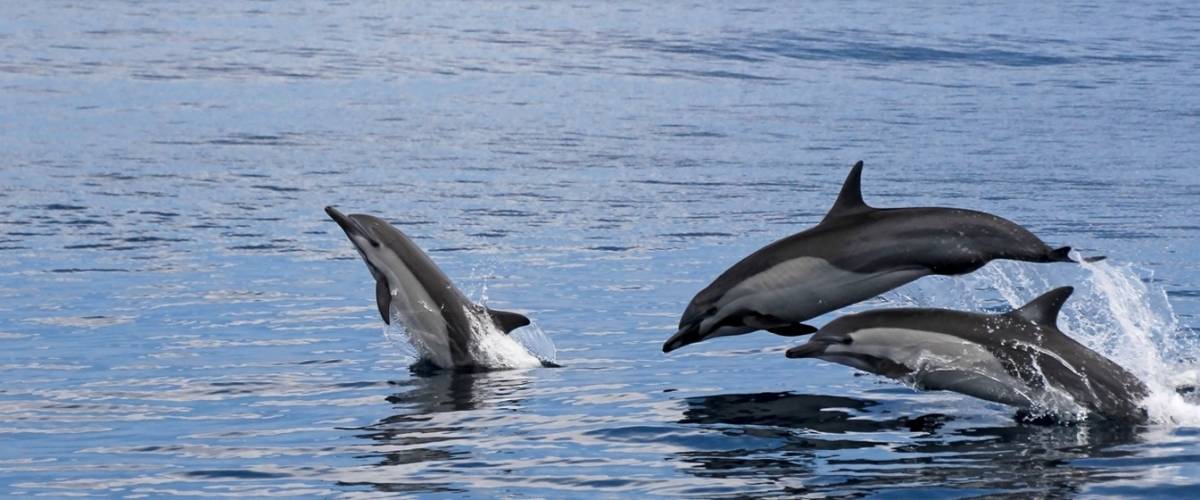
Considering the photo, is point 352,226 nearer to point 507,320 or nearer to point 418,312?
point 418,312

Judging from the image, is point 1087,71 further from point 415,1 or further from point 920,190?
point 415,1

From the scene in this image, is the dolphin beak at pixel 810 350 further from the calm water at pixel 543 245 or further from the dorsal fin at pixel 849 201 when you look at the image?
the dorsal fin at pixel 849 201

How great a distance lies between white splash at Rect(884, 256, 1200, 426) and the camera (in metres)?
9.57

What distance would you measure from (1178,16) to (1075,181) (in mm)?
36383

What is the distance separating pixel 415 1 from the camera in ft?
195

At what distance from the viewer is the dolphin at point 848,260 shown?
30.1ft

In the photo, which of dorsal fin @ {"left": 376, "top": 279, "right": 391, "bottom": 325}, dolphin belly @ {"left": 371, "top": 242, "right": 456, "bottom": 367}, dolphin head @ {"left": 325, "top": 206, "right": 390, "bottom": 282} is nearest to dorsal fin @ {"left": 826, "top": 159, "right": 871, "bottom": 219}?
dolphin belly @ {"left": 371, "top": 242, "right": 456, "bottom": 367}

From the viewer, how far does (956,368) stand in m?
9.06

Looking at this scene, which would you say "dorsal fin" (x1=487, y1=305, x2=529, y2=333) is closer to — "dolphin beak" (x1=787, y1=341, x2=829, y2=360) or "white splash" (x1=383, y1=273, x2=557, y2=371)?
"white splash" (x1=383, y1=273, x2=557, y2=371)

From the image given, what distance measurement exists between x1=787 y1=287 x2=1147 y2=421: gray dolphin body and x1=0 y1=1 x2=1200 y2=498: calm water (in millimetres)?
201

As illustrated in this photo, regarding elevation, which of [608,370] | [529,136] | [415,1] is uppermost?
[415,1]

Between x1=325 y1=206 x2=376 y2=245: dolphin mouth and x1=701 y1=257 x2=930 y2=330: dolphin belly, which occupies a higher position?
x1=325 y1=206 x2=376 y2=245: dolphin mouth

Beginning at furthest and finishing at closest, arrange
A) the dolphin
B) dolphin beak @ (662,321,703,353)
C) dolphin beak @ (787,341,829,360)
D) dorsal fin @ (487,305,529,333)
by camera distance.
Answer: dorsal fin @ (487,305,529,333), dolphin beak @ (662,321,703,353), dolphin beak @ (787,341,829,360), the dolphin

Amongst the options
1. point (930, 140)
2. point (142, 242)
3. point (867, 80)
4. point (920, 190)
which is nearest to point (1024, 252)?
point (142, 242)
